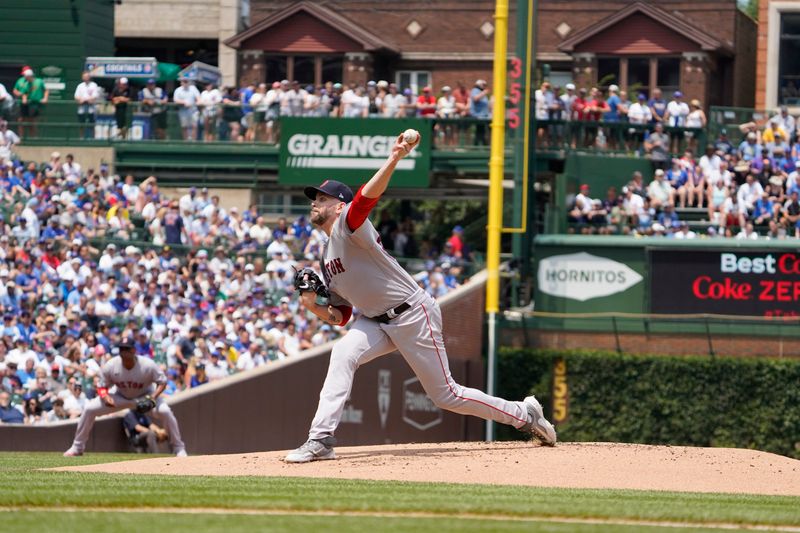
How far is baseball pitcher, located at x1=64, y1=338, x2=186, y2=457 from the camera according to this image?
1493cm

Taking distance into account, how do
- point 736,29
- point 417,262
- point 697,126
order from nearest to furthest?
point 417,262
point 697,126
point 736,29

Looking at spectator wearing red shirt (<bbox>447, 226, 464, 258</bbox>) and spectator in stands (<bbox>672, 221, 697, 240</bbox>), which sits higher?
spectator in stands (<bbox>672, 221, 697, 240</bbox>)

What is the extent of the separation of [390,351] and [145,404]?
5952mm

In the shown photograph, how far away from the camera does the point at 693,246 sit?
2514 centimetres

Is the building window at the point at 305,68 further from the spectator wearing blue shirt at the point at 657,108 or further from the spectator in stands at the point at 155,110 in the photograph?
the spectator wearing blue shirt at the point at 657,108

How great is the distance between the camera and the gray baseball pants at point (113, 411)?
1473cm

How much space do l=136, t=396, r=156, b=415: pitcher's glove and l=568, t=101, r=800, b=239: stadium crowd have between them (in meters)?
12.8

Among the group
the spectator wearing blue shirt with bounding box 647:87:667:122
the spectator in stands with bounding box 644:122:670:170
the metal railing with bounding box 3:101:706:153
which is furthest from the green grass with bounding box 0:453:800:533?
the spectator wearing blue shirt with bounding box 647:87:667:122

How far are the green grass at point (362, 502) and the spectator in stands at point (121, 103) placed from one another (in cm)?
2158

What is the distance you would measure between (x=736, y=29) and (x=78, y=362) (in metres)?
25.8

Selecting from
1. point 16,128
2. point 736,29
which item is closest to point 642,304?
point 16,128

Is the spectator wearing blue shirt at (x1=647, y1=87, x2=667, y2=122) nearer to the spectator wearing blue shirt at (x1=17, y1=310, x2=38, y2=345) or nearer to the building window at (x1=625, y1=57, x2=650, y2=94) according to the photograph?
the building window at (x1=625, y1=57, x2=650, y2=94)

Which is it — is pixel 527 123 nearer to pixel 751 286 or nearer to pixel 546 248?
pixel 546 248

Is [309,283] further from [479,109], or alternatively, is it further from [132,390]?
[479,109]
